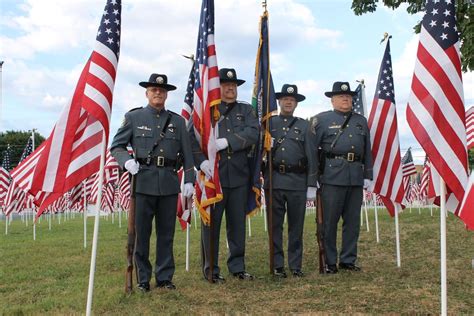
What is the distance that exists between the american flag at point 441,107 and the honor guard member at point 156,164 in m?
2.82

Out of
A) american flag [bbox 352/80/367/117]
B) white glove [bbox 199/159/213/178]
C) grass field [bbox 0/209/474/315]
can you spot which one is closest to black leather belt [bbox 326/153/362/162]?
grass field [bbox 0/209/474/315]

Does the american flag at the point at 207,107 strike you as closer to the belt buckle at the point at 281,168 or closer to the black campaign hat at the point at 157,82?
the black campaign hat at the point at 157,82

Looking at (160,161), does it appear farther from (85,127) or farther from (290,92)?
(290,92)

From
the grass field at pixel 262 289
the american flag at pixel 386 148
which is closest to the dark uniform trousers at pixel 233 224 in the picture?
the grass field at pixel 262 289

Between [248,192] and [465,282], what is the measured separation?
292 cm

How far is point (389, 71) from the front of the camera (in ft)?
24.9

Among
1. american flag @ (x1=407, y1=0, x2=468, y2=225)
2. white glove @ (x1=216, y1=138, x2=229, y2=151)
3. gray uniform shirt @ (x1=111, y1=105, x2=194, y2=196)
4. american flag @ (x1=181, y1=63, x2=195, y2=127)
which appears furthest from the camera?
american flag @ (x1=181, y1=63, x2=195, y2=127)

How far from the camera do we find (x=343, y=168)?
6754 mm

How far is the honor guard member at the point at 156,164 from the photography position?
5.71 m

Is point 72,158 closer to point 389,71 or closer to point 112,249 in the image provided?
point 389,71

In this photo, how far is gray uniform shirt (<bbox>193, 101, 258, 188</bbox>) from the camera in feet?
20.8

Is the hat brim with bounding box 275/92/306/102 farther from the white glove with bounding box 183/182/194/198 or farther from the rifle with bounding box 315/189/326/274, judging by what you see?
the white glove with bounding box 183/182/194/198

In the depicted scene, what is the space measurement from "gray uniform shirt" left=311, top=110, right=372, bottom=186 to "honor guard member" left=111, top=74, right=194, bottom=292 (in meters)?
2.00

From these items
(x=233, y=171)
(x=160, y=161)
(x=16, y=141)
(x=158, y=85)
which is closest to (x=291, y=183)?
(x=233, y=171)
